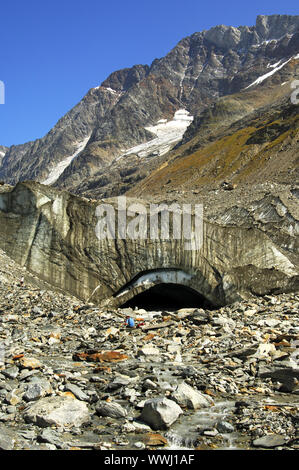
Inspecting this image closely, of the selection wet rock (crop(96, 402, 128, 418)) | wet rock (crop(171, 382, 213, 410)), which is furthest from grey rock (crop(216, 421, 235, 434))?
wet rock (crop(96, 402, 128, 418))

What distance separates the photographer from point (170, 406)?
676cm

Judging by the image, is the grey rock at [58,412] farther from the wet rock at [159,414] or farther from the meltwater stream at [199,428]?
the meltwater stream at [199,428]

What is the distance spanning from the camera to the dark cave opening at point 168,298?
704 inches

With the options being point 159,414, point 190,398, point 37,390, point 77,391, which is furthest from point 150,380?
point 37,390

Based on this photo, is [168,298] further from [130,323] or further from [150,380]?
[150,380]

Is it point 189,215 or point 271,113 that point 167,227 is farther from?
point 271,113

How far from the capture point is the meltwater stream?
6.05 metres

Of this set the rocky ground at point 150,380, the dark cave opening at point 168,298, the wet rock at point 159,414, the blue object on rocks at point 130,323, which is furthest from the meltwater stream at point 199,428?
the dark cave opening at point 168,298

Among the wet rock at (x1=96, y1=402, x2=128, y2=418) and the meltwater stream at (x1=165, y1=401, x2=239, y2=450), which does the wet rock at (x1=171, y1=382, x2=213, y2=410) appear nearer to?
the meltwater stream at (x1=165, y1=401, x2=239, y2=450)

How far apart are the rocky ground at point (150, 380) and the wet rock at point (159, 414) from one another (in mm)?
15

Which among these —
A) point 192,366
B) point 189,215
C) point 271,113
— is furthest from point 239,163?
point 192,366

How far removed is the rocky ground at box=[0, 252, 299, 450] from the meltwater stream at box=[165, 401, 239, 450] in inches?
0.6

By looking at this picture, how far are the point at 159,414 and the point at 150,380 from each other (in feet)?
5.93
